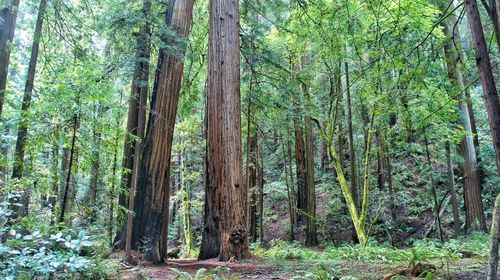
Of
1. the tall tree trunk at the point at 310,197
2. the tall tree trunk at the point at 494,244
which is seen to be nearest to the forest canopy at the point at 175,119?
the tall tree trunk at the point at 494,244

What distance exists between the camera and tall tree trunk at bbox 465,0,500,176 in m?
2.95

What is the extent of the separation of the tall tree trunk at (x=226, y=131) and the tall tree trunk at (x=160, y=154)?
0.85m

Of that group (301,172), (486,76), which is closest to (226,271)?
(486,76)

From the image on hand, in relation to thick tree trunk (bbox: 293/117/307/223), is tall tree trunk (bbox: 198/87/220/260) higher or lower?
lower

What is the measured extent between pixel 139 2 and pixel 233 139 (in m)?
4.41

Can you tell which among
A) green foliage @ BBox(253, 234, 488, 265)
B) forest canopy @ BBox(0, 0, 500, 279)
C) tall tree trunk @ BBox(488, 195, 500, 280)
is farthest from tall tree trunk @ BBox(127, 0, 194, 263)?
tall tree trunk @ BBox(488, 195, 500, 280)

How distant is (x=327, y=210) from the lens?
1599 cm

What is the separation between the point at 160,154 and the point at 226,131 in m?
1.62

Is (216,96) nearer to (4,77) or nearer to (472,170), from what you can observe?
(4,77)

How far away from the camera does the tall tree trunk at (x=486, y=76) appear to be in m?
2.95

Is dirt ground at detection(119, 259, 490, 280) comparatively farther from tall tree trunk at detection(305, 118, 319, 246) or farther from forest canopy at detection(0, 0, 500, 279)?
tall tree trunk at detection(305, 118, 319, 246)

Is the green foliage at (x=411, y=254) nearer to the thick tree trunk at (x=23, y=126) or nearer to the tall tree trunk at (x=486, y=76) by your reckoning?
the tall tree trunk at (x=486, y=76)

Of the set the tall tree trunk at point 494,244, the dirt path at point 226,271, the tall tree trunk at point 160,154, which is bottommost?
the dirt path at point 226,271

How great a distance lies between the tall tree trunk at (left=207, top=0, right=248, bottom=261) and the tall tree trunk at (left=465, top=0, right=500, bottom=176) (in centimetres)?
372
